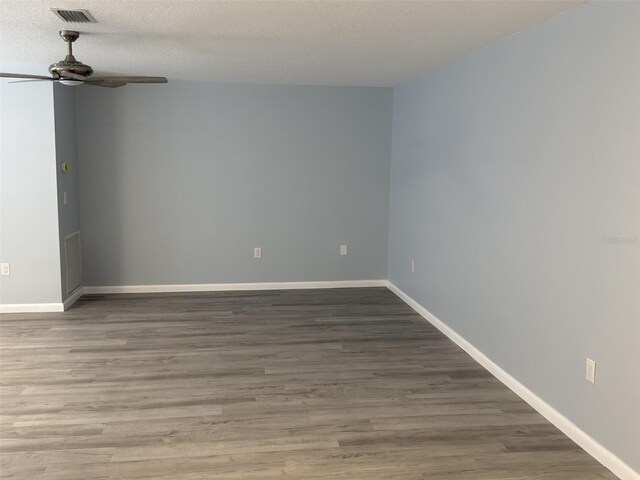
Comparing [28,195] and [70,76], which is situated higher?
[70,76]

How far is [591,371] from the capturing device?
107 inches

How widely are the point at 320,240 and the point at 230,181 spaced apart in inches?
45.5

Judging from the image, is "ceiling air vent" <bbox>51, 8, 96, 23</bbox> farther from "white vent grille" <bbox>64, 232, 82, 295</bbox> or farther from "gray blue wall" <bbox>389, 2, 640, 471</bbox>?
"white vent grille" <bbox>64, 232, 82, 295</bbox>

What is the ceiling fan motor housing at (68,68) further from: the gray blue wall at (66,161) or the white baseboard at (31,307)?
the white baseboard at (31,307)

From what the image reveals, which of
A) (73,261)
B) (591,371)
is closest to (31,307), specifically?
(73,261)

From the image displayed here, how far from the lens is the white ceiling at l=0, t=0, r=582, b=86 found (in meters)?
2.81

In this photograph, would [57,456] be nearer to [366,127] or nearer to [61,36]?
[61,36]

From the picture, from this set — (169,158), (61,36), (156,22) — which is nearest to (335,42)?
(156,22)

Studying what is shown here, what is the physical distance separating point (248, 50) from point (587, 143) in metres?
2.35

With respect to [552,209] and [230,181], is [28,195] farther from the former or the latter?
[552,209]

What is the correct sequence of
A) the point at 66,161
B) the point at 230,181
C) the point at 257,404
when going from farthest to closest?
the point at 230,181
the point at 66,161
the point at 257,404

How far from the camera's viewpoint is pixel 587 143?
106 inches

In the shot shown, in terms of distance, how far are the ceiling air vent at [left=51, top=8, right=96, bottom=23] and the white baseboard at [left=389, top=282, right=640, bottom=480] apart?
324 cm

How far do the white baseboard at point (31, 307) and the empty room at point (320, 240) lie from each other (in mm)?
18
